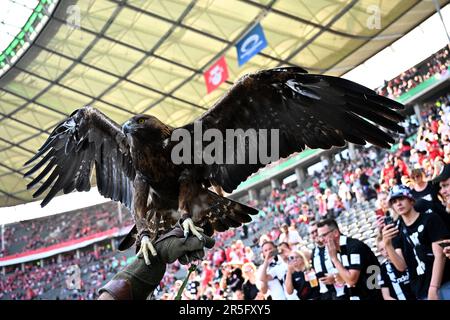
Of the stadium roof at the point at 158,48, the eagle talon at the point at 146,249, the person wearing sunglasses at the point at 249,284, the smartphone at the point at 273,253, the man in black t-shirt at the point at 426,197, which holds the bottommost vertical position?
the person wearing sunglasses at the point at 249,284

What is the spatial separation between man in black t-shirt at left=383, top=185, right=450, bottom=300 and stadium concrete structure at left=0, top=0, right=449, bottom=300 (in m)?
12.2

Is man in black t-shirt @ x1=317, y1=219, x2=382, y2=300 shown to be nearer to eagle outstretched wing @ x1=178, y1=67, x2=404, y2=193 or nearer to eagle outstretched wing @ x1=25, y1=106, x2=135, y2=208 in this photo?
eagle outstretched wing @ x1=178, y1=67, x2=404, y2=193

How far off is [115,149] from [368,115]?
1404mm

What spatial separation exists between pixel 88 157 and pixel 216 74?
13959 millimetres

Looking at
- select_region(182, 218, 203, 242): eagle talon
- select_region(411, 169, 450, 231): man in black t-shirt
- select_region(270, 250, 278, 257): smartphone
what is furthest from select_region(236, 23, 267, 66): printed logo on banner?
select_region(182, 218, 203, 242): eagle talon

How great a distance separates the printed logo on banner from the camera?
14312 millimetres

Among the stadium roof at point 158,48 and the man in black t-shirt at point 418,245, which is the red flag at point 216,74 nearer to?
the stadium roof at point 158,48

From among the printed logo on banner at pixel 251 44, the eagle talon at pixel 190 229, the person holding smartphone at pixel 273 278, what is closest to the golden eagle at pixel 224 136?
the eagle talon at pixel 190 229

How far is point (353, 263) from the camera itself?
3.63 m

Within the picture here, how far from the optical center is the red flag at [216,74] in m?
16.2

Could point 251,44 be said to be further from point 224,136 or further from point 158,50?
point 224,136

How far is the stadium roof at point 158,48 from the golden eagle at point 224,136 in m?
12.8

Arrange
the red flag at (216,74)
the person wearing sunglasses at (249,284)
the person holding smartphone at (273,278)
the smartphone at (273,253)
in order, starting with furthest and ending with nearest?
the red flag at (216,74) → the person wearing sunglasses at (249,284) → the person holding smartphone at (273,278) → the smartphone at (273,253)

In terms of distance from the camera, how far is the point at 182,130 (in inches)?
97.6
